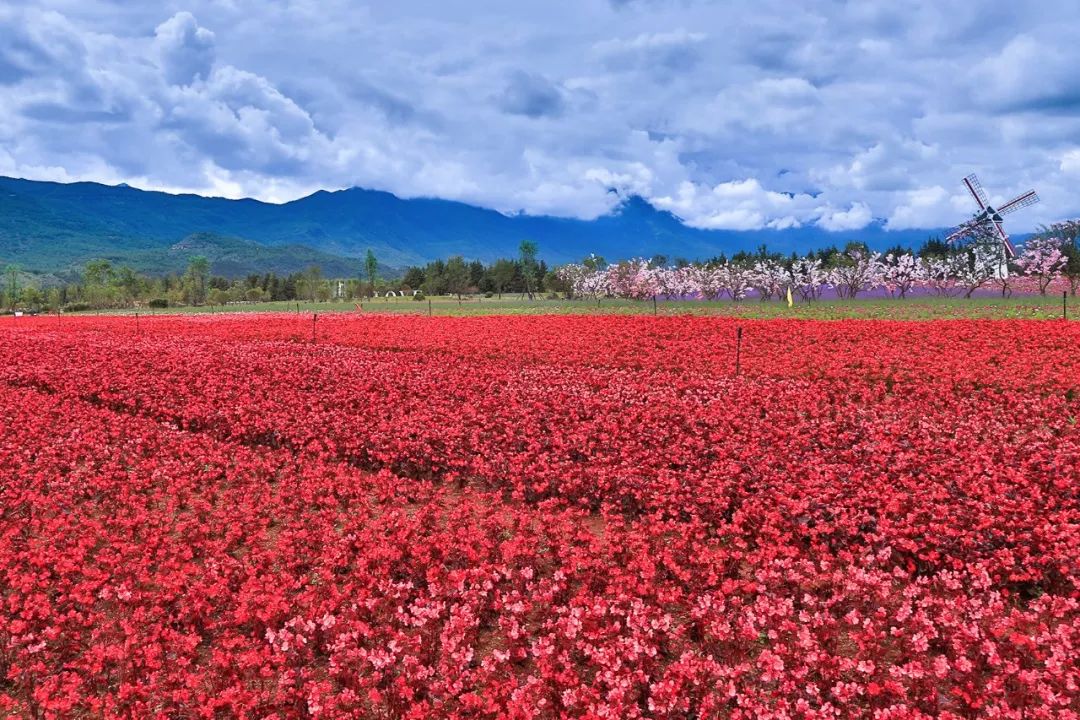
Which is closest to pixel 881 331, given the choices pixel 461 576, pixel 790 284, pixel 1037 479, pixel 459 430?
pixel 1037 479

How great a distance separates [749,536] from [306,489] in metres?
5.29

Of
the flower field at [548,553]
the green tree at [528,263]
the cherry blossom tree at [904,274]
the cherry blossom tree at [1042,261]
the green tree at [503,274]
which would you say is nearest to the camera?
the flower field at [548,553]

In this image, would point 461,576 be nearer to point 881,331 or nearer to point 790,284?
point 881,331

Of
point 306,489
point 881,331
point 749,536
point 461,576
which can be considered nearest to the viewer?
point 461,576

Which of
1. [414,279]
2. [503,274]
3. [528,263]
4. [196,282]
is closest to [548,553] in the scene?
[503,274]

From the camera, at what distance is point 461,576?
19.7 ft

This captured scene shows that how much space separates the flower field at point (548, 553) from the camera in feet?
15.5

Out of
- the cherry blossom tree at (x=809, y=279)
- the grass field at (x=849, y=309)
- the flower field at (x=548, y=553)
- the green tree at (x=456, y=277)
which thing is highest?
the green tree at (x=456, y=277)

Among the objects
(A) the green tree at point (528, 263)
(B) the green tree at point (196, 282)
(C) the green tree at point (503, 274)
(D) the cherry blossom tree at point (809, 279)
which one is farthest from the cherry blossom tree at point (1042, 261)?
(B) the green tree at point (196, 282)

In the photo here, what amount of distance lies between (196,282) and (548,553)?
146470 mm

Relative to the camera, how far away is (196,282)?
446 ft

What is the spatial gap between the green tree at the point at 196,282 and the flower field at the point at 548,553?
400 feet

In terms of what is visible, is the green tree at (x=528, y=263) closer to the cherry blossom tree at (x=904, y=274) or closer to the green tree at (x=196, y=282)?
the green tree at (x=196, y=282)

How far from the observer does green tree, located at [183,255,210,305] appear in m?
124
